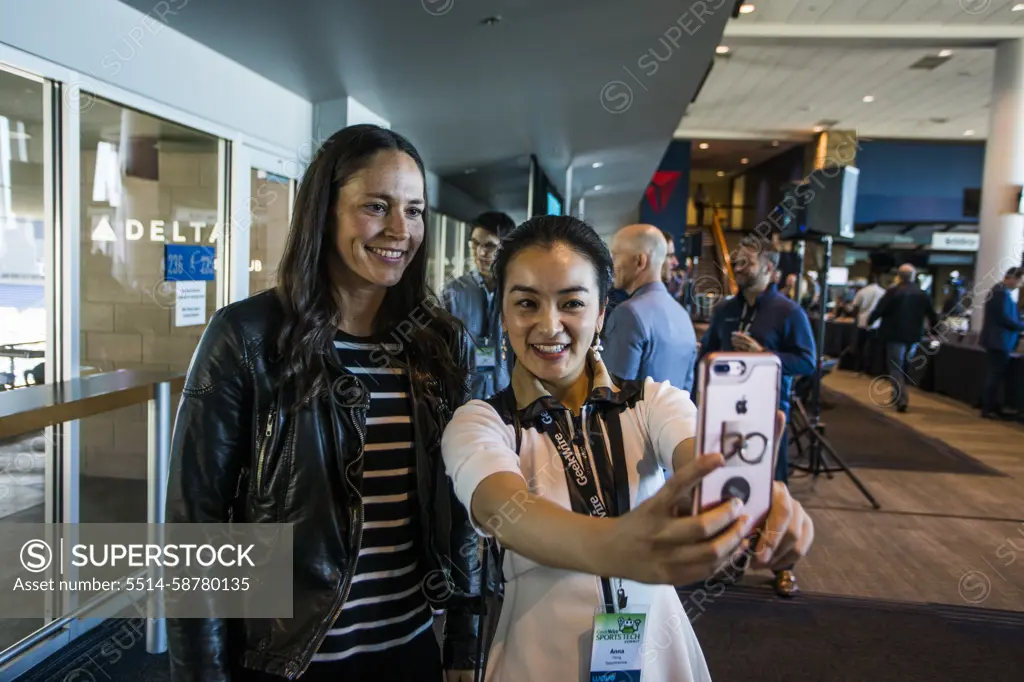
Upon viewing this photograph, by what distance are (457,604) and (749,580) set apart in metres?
2.69

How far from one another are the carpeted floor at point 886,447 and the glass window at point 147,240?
472cm

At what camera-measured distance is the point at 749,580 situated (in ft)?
11.6

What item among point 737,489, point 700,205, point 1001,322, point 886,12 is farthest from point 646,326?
point 700,205

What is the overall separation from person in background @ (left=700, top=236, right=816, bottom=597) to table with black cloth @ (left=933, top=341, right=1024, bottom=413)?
5.78 metres

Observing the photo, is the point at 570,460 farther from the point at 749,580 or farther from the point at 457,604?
the point at 749,580

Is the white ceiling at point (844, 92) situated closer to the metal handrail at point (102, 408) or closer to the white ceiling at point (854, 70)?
the white ceiling at point (854, 70)

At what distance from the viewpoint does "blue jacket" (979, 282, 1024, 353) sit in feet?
24.2

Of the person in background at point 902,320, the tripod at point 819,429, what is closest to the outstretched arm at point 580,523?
the tripod at point 819,429

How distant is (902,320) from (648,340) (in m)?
7.27

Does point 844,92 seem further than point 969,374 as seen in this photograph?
Yes

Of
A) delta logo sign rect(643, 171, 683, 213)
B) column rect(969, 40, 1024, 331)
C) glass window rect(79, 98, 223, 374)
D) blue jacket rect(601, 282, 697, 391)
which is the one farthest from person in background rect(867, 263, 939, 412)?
glass window rect(79, 98, 223, 374)

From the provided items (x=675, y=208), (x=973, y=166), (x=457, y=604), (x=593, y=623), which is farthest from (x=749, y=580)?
(x=973, y=166)

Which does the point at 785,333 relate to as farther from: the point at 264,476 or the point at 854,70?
the point at 854,70

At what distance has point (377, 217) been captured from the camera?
1.23 metres
